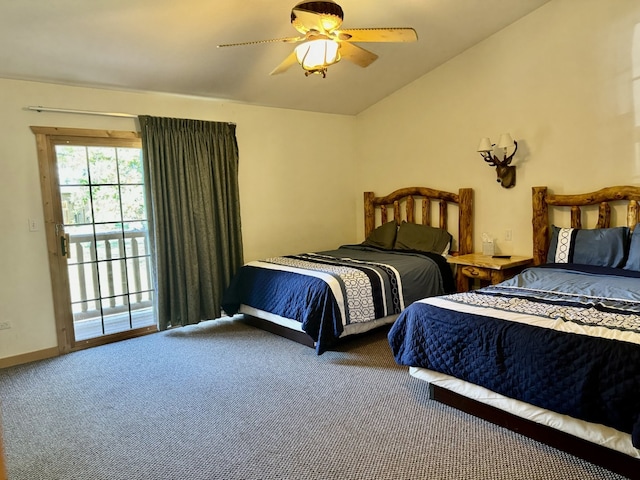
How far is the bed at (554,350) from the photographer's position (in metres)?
1.89

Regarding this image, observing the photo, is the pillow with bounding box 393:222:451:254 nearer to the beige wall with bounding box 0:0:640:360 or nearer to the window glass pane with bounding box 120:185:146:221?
the beige wall with bounding box 0:0:640:360

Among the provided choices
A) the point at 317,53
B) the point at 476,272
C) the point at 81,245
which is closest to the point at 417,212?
the point at 476,272

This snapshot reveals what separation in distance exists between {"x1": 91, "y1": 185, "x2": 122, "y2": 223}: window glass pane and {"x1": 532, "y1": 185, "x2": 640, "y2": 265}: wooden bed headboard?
398cm

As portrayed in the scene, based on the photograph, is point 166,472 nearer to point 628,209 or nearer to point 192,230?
point 192,230

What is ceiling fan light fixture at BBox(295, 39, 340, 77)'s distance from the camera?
106 inches

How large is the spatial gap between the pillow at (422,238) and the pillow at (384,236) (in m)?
0.08

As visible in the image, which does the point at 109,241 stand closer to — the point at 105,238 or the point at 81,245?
the point at 105,238

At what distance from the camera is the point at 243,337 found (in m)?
4.12

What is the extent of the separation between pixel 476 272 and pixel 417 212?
1.39 metres

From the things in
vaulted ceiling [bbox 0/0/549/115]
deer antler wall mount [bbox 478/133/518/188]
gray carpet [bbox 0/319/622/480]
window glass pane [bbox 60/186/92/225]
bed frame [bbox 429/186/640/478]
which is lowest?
gray carpet [bbox 0/319/622/480]

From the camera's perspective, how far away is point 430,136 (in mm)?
4918

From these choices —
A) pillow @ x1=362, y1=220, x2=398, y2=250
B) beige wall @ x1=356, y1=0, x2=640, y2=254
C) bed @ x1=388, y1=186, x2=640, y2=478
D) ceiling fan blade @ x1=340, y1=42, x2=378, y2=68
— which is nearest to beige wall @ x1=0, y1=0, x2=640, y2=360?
beige wall @ x1=356, y1=0, x2=640, y2=254

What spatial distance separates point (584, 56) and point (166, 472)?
171 inches

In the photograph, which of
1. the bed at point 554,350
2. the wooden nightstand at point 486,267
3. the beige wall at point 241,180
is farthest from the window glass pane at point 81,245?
the wooden nightstand at point 486,267
